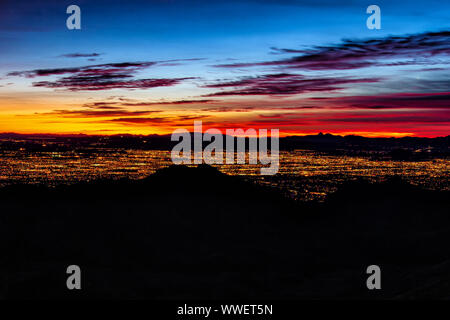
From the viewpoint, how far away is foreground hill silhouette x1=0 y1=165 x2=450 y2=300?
1585 cm

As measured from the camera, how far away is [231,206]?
26.1 m

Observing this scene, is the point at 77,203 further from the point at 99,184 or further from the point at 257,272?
the point at 257,272

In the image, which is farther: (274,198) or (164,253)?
(274,198)

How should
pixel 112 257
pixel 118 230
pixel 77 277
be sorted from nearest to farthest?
pixel 77 277 < pixel 112 257 < pixel 118 230

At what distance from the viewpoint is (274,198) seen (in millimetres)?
29953

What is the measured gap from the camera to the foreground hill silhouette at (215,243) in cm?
1585

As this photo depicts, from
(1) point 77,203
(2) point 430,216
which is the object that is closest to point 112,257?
(1) point 77,203

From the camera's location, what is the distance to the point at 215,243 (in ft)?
72.2

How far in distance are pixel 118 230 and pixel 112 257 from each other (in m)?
2.91
